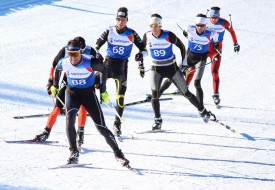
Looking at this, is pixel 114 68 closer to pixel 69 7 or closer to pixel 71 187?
pixel 71 187

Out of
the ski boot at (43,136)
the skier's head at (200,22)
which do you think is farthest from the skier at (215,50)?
the ski boot at (43,136)

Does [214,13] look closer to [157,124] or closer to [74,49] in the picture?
[157,124]

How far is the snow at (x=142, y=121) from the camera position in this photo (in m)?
8.23

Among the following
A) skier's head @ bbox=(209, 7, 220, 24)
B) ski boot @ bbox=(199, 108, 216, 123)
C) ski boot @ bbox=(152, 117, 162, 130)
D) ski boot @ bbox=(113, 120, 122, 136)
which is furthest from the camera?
skier's head @ bbox=(209, 7, 220, 24)

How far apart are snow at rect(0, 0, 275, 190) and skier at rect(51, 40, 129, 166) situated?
1.38 feet

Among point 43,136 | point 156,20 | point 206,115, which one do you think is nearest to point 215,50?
point 206,115

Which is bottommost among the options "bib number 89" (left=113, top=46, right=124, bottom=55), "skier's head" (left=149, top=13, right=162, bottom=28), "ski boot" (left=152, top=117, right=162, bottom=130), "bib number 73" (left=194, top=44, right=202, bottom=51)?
"ski boot" (left=152, top=117, right=162, bottom=130)

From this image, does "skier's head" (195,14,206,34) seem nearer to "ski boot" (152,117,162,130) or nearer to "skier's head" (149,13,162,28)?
"skier's head" (149,13,162,28)

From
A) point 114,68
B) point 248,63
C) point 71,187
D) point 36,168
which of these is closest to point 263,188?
point 71,187

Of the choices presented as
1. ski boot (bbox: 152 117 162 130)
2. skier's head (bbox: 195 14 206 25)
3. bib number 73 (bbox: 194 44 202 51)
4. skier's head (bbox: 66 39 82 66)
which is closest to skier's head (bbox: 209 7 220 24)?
bib number 73 (bbox: 194 44 202 51)

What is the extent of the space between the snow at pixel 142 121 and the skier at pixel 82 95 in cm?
42

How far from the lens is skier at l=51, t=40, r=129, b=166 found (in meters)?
8.31

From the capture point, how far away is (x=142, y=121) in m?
11.9

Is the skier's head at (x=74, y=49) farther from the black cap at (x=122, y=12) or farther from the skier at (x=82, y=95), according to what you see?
the black cap at (x=122, y=12)
